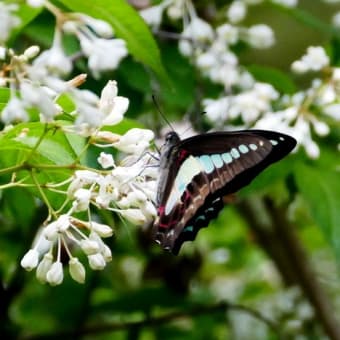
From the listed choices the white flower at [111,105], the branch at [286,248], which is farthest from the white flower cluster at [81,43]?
the branch at [286,248]

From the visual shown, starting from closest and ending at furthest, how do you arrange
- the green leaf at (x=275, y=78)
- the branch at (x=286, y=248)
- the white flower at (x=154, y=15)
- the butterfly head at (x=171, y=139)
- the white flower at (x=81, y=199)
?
the white flower at (x=81, y=199) → the butterfly head at (x=171, y=139) → the white flower at (x=154, y=15) → the green leaf at (x=275, y=78) → the branch at (x=286, y=248)

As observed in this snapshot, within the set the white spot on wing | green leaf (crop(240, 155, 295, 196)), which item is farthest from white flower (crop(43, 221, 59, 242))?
green leaf (crop(240, 155, 295, 196))

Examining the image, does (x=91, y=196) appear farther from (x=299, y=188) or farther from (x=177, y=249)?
(x=299, y=188)

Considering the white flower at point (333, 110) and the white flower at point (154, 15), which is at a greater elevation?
the white flower at point (154, 15)

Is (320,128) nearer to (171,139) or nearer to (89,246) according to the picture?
(171,139)

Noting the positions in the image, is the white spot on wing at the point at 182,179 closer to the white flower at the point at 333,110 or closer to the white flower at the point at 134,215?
the white flower at the point at 134,215

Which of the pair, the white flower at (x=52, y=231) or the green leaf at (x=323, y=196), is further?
the green leaf at (x=323, y=196)
